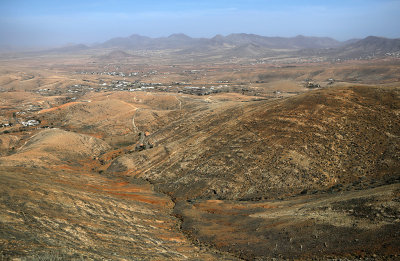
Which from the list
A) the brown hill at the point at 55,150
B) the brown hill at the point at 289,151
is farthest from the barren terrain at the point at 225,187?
the brown hill at the point at 55,150

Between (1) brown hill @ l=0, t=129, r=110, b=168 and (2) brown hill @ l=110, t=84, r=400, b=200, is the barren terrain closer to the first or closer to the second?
(2) brown hill @ l=110, t=84, r=400, b=200

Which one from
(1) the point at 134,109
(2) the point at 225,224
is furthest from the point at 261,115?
(1) the point at 134,109

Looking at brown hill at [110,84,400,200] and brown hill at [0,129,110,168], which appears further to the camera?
brown hill at [0,129,110,168]

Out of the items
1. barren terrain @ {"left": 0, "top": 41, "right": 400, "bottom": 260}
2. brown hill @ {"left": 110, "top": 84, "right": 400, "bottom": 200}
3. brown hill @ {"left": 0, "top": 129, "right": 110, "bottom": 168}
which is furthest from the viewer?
brown hill @ {"left": 0, "top": 129, "right": 110, "bottom": 168}

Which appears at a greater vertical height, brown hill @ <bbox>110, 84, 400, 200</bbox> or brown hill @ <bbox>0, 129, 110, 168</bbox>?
brown hill @ <bbox>110, 84, 400, 200</bbox>

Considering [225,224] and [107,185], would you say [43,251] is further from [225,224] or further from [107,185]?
[107,185]

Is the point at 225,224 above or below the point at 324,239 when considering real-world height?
below

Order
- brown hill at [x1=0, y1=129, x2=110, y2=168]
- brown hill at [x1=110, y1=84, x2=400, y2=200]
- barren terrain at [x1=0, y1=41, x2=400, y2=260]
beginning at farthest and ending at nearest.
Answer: brown hill at [x1=0, y1=129, x2=110, y2=168] → brown hill at [x1=110, y1=84, x2=400, y2=200] → barren terrain at [x1=0, y1=41, x2=400, y2=260]

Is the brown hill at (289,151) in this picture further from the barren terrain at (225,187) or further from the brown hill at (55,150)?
the brown hill at (55,150)

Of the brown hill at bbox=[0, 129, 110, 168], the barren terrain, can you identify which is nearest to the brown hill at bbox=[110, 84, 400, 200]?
the barren terrain

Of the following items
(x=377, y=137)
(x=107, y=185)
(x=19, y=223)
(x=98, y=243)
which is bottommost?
(x=107, y=185)

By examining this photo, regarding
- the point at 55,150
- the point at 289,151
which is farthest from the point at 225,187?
the point at 55,150
